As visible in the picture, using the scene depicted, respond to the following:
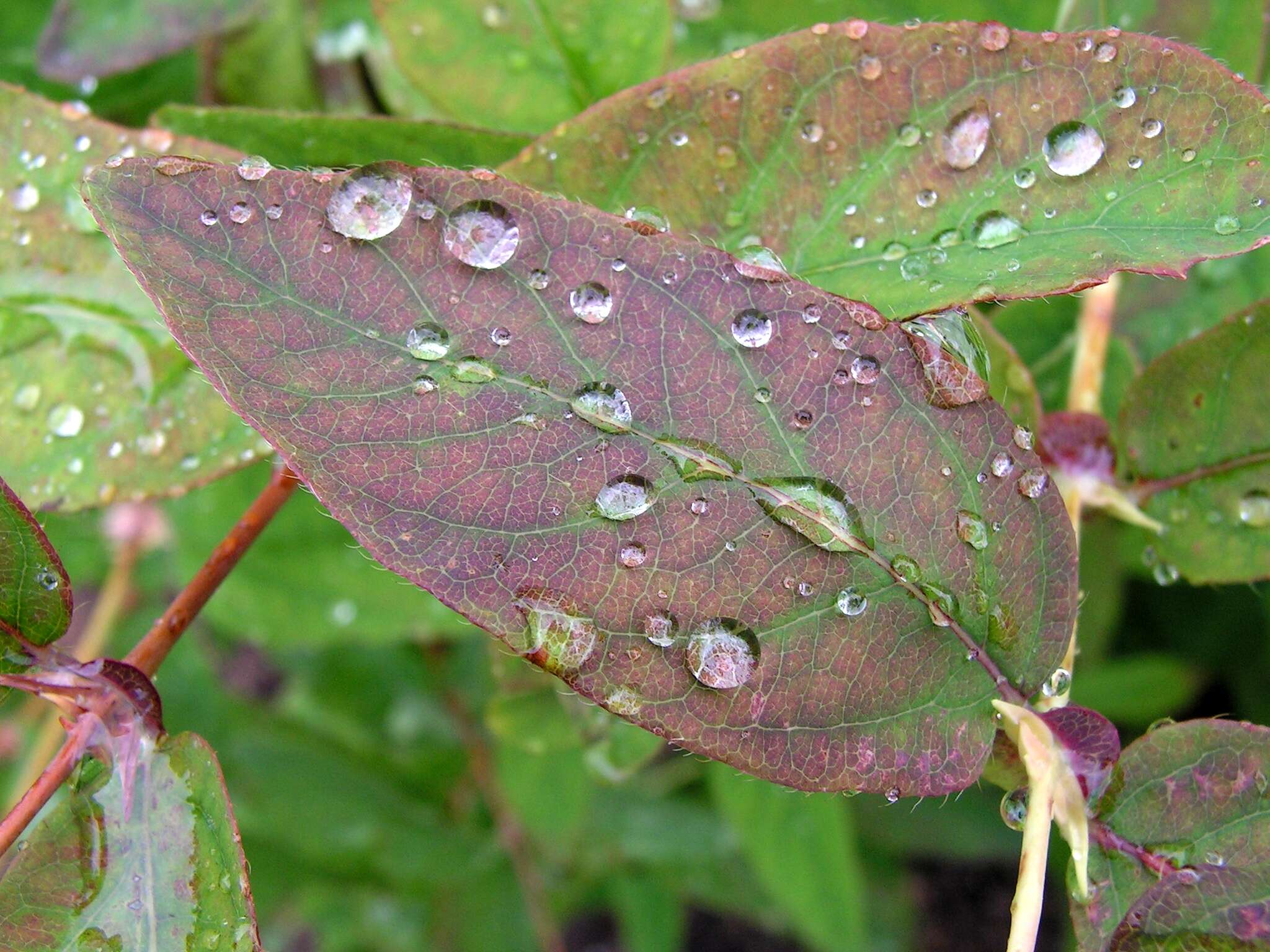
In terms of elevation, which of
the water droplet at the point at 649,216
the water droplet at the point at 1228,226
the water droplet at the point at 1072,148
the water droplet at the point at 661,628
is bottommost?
the water droplet at the point at 661,628

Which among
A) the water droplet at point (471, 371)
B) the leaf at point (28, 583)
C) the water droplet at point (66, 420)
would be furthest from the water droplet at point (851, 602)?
the water droplet at point (66, 420)

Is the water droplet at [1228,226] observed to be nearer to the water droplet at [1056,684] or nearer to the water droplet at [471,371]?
the water droplet at [1056,684]

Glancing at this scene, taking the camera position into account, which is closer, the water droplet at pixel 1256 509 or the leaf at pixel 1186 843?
the leaf at pixel 1186 843

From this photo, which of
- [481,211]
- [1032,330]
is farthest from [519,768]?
[481,211]

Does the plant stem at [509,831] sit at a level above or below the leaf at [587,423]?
below

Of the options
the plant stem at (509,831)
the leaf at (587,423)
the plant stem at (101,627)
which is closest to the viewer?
the leaf at (587,423)

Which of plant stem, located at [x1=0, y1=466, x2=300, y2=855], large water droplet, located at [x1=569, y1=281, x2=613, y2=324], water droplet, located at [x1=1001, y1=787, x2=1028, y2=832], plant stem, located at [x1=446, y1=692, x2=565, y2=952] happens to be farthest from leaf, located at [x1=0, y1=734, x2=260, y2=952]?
plant stem, located at [x1=446, y1=692, x2=565, y2=952]

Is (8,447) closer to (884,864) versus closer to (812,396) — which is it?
(812,396)
